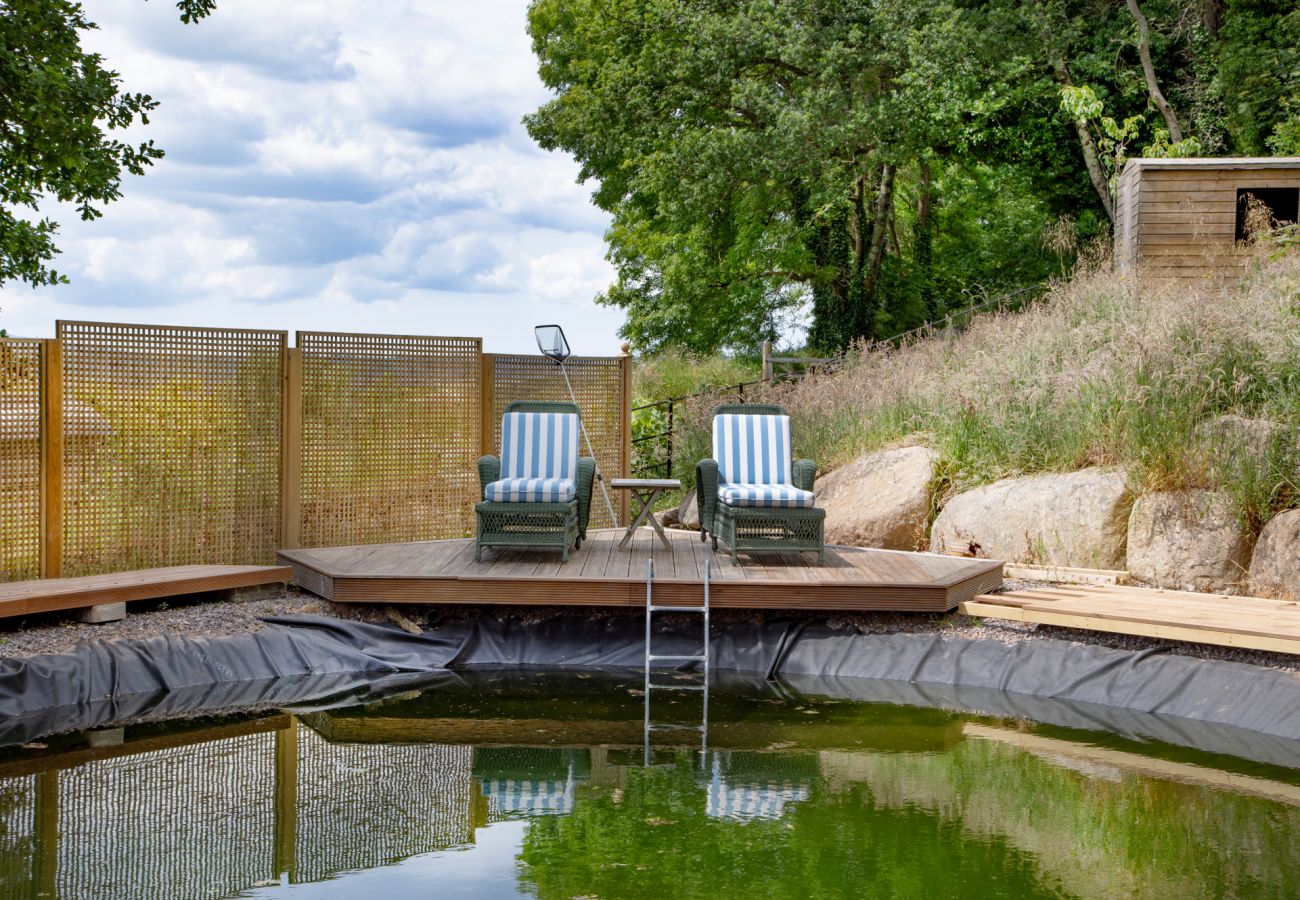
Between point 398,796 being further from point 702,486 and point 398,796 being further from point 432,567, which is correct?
point 702,486

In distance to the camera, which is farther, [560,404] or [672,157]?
[672,157]

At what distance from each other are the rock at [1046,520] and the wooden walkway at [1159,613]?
2.41 feet

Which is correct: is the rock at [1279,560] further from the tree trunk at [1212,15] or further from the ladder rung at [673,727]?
the tree trunk at [1212,15]

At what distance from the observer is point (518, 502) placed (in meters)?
7.07

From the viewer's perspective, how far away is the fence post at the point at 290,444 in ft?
25.6

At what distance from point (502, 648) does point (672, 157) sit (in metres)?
11.4

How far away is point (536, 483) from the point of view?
281 inches

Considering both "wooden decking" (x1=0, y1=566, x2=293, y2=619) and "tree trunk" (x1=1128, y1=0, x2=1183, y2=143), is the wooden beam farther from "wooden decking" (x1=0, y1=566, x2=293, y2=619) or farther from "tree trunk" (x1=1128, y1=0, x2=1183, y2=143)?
"tree trunk" (x1=1128, y1=0, x2=1183, y2=143)

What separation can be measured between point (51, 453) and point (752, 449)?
14.4 ft

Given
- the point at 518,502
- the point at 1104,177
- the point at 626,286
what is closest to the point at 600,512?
the point at 518,502

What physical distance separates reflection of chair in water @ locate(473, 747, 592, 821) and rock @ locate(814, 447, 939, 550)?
14.7 feet

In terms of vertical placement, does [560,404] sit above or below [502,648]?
above

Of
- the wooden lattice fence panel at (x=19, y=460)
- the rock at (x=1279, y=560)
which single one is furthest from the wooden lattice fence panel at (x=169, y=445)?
the rock at (x=1279, y=560)

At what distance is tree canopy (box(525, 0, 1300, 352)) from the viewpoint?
15.7m
